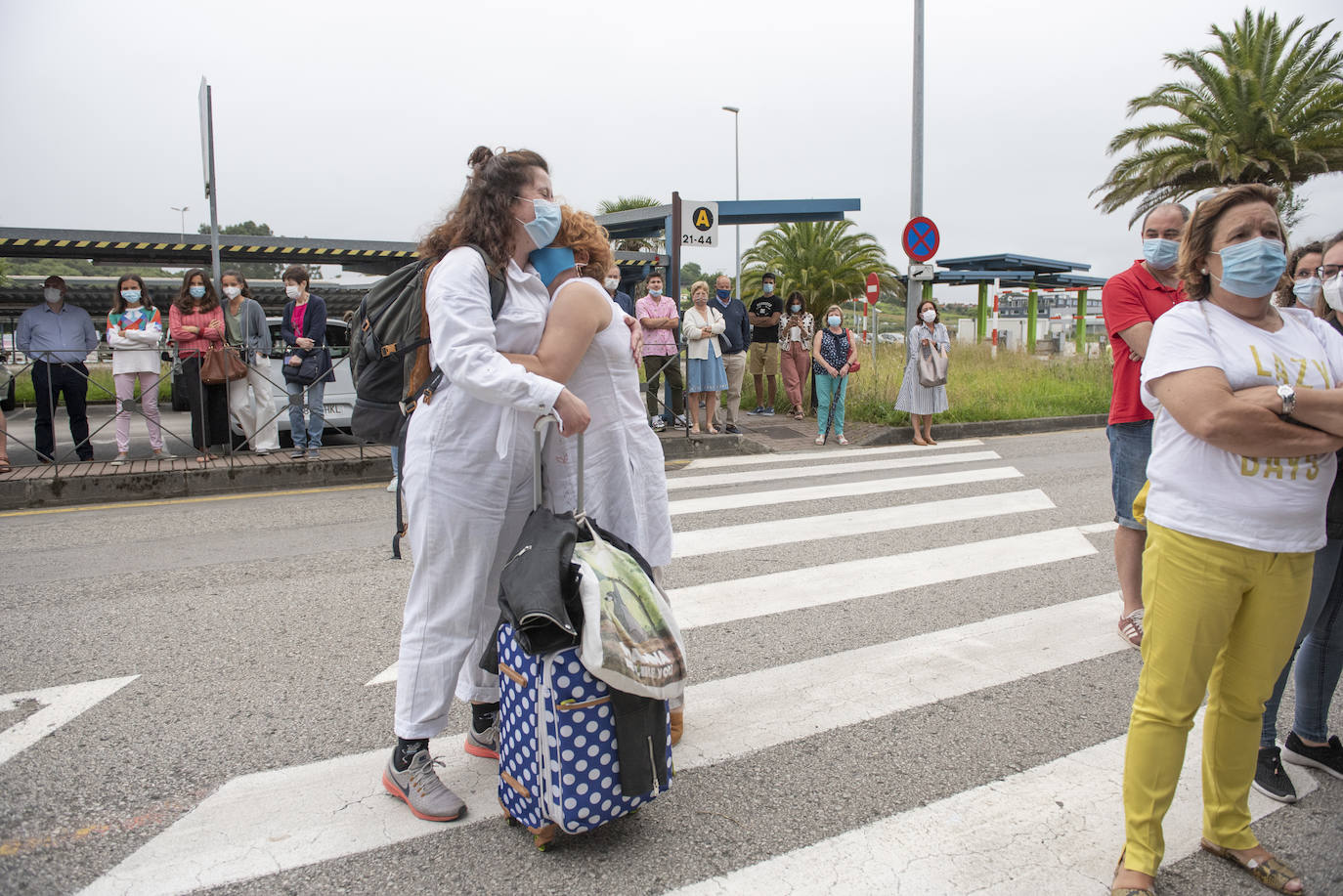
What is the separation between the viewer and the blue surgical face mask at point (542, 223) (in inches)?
116

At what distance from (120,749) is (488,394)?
6.93 ft

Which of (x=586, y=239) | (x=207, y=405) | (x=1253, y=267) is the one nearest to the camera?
(x=1253, y=267)

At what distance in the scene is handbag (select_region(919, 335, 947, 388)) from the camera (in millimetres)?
12000

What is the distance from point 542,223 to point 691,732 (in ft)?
6.49

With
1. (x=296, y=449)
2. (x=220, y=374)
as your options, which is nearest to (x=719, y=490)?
(x=296, y=449)

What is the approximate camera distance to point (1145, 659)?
8.66 ft

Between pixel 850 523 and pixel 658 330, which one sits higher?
pixel 658 330

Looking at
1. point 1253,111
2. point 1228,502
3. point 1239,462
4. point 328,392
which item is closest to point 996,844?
point 1228,502

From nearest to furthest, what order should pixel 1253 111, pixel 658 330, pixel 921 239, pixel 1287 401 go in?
1. pixel 1287 401
2. pixel 658 330
3. pixel 921 239
4. pixel 1253 111

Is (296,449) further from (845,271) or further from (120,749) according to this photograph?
(845,271)

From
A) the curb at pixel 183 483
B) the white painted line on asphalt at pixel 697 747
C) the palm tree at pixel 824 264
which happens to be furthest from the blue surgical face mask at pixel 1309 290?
the palm tree at pixel 824 264

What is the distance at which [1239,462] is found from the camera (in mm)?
2459

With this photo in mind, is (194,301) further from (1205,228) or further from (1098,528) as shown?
(1205,228)

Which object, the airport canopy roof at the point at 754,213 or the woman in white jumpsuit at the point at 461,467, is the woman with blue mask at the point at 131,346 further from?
the woman in white jumpsuit at the point at 461,467
